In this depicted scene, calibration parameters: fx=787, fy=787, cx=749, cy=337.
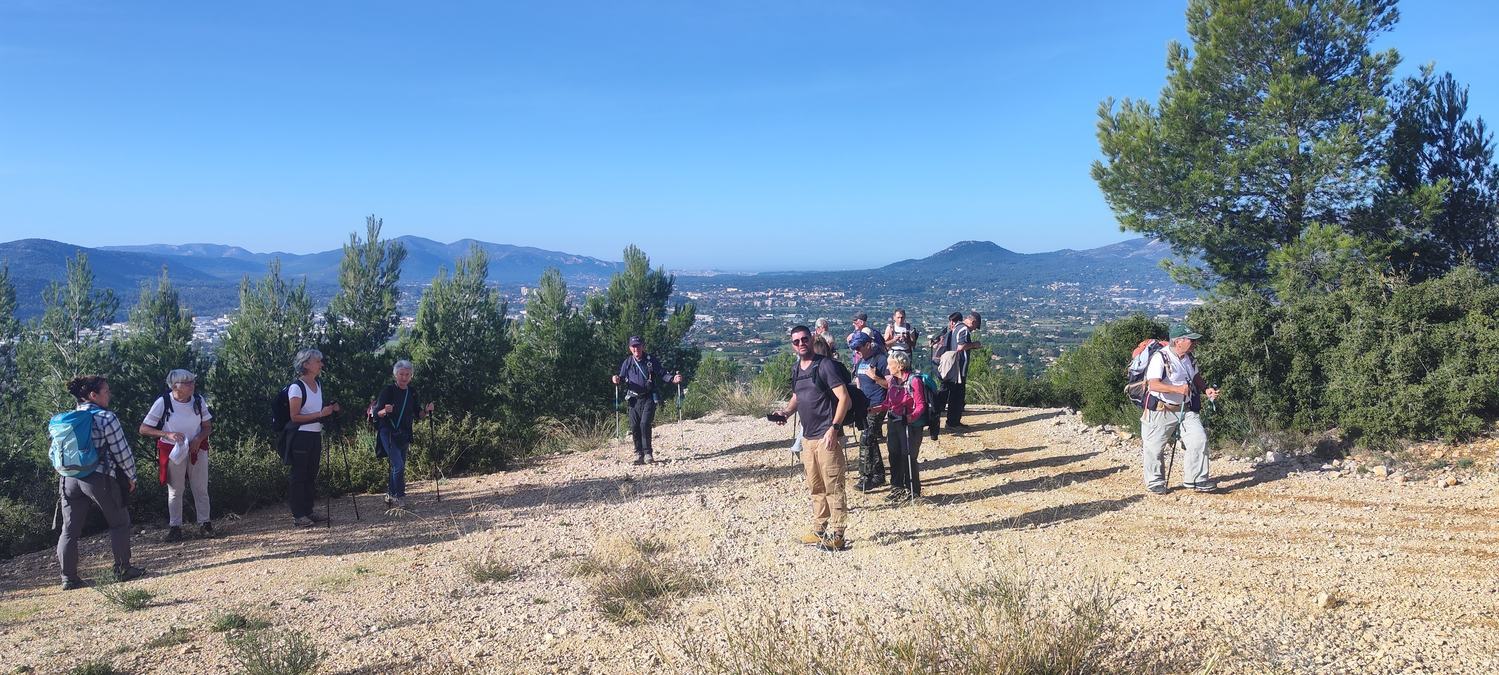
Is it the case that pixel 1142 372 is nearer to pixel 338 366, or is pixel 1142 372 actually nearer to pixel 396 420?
pixel 396 420

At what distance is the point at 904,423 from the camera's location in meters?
7.45

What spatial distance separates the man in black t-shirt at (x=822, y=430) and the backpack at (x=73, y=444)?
5.22 meters

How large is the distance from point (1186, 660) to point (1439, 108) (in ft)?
42.0

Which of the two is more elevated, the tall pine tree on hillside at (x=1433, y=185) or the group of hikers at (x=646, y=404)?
the tall pine tree on hillside at (x=1433, y=185)

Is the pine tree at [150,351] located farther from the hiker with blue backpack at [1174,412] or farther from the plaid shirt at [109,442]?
the hiker with blue backpack at [1174,412]

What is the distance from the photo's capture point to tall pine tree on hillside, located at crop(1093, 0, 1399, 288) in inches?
463

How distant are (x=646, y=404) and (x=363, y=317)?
914 centimetres

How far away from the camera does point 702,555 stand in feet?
19.9

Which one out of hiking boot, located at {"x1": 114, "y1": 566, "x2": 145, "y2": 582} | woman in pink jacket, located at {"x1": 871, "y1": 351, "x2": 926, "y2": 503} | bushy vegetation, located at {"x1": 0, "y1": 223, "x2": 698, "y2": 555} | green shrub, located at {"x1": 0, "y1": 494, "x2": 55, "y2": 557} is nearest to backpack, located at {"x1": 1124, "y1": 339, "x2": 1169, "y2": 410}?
woman in pink jacket, located at {"x1": 871, "y1": 351, "x2": 926, "y2": 503}

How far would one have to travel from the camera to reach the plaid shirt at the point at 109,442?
5867 mm

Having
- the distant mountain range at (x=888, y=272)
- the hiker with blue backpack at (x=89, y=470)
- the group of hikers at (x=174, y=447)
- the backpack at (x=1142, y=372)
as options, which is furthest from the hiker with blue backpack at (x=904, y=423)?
the distant mountain range at (x=888, y=272)

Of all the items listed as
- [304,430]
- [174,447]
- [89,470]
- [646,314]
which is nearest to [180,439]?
[174,447]

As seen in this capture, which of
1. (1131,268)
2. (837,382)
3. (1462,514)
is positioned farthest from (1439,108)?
(1131,268)

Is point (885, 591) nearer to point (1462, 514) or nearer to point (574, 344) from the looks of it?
point (1462, 514)
